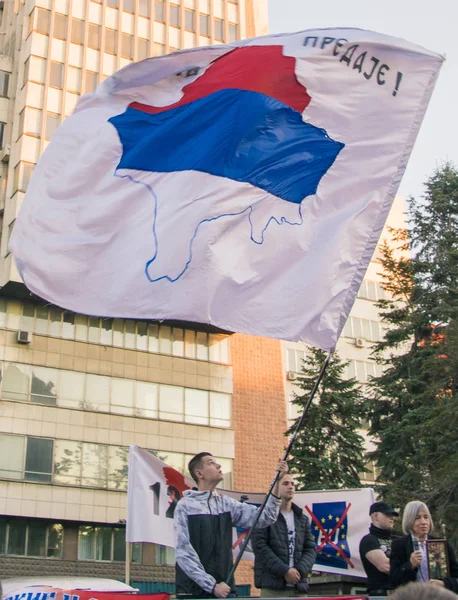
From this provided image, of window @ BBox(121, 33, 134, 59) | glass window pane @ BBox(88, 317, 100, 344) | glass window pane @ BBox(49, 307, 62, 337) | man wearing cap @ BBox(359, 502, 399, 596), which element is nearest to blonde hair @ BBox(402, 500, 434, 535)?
man wearing cap @ BBox(359, 502, 399, 596)

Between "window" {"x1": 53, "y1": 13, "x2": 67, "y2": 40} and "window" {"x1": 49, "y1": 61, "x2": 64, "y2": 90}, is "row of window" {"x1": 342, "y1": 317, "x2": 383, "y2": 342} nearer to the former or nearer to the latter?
"window" {"x1": 49, "y1": 61, "x2": 64, "y2": 90}

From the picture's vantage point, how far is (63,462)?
3853cm

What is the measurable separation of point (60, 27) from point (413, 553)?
4028 centimetres

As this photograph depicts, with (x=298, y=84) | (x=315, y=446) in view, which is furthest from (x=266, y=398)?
(x=298, y=84)

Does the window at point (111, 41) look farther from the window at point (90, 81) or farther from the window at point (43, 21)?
the window at point (43, 21)

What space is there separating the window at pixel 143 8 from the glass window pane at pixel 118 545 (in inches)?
977

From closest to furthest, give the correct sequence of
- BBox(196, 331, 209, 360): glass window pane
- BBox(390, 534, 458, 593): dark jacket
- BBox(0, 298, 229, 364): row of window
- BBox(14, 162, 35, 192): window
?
BBox(390, 534, 458, 593): dark jacket, BBox(14, 162, 35, 192): window, BBox(0, 298, 229, 364): row of window, BBox(196, 331, 209, 360): glass window pane

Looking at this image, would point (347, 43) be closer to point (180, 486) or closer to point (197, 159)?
point (197, 159)

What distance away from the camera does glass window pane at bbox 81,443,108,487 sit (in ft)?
127

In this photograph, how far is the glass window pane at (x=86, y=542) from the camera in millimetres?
38375

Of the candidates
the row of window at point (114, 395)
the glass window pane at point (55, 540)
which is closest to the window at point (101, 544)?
the glass window pane at point (55, 540)

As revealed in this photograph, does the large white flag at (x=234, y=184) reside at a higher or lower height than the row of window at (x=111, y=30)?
lower

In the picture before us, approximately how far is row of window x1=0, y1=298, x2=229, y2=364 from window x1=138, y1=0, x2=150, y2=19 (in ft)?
50.7

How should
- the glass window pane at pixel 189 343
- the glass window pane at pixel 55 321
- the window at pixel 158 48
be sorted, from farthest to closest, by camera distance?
the window at pixel 158 48, the glass window pane at pixel 189 343, the glass window pane at pixel 55 321
